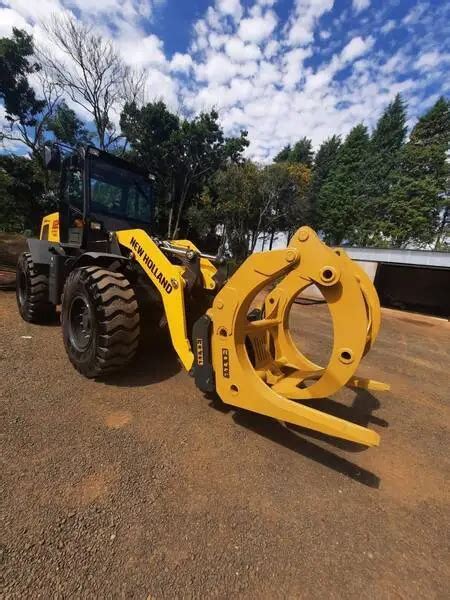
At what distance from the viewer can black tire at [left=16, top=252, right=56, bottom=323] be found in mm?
4953

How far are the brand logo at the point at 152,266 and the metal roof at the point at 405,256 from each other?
15.4m

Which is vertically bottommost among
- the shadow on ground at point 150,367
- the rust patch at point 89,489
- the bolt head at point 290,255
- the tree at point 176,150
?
the rust patch at point 89,489

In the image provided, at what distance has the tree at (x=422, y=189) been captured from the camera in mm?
29766

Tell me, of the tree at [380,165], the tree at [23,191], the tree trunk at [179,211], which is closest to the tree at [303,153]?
Result: the tree at [380,165]

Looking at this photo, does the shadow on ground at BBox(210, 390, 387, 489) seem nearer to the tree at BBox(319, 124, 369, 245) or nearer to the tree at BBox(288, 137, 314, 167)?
the tree at BBox(319, 124, 369, 245)

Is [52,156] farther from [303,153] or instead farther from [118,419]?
[303,153]

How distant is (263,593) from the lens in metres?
1.48

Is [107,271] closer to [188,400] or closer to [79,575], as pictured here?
[188,400]

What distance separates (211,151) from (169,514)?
77.4ft

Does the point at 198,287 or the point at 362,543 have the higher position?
the point at 198,287

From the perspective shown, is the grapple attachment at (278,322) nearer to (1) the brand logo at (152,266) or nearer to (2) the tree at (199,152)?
(1) the brand logo at (152,266)

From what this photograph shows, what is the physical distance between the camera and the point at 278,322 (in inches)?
133

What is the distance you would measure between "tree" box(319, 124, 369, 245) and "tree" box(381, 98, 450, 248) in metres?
3.36

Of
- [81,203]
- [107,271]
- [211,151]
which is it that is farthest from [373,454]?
[211,151]
